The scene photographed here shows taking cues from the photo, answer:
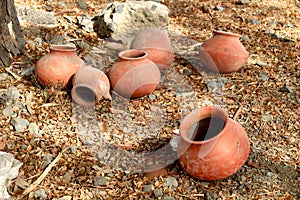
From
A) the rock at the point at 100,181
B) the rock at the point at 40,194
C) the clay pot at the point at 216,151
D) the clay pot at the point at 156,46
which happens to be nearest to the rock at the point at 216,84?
the clay pot at the point at 156,46

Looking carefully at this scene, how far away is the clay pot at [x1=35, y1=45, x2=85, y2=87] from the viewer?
3854 mm

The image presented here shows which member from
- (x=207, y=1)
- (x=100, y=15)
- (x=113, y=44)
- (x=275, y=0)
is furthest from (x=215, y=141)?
(x=275, y=0)

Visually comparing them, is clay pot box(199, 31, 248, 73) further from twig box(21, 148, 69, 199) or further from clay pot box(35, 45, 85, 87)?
twig box(21, 148, 69, 199)

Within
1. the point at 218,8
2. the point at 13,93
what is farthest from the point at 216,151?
the point at 218,8

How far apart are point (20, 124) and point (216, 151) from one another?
5.87 ft

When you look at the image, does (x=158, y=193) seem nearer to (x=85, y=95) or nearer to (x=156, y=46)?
(x=85, y=95)

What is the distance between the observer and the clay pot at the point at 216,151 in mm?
2938

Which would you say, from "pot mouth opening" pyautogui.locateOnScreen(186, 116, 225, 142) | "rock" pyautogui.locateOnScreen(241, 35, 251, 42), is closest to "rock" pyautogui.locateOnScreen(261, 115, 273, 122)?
"pot mouth opening" pyautogui.locateOnScreen(186, 116, 225, 142)

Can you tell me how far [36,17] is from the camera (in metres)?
5.16

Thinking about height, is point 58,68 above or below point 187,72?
above

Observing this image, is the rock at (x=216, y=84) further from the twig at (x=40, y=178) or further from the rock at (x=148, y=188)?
the twig at (x=40, y=178)

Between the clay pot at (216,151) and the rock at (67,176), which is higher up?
the clay pot at (216,151)

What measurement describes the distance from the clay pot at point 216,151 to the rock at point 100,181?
62 centimetres

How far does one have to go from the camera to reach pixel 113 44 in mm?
5102
